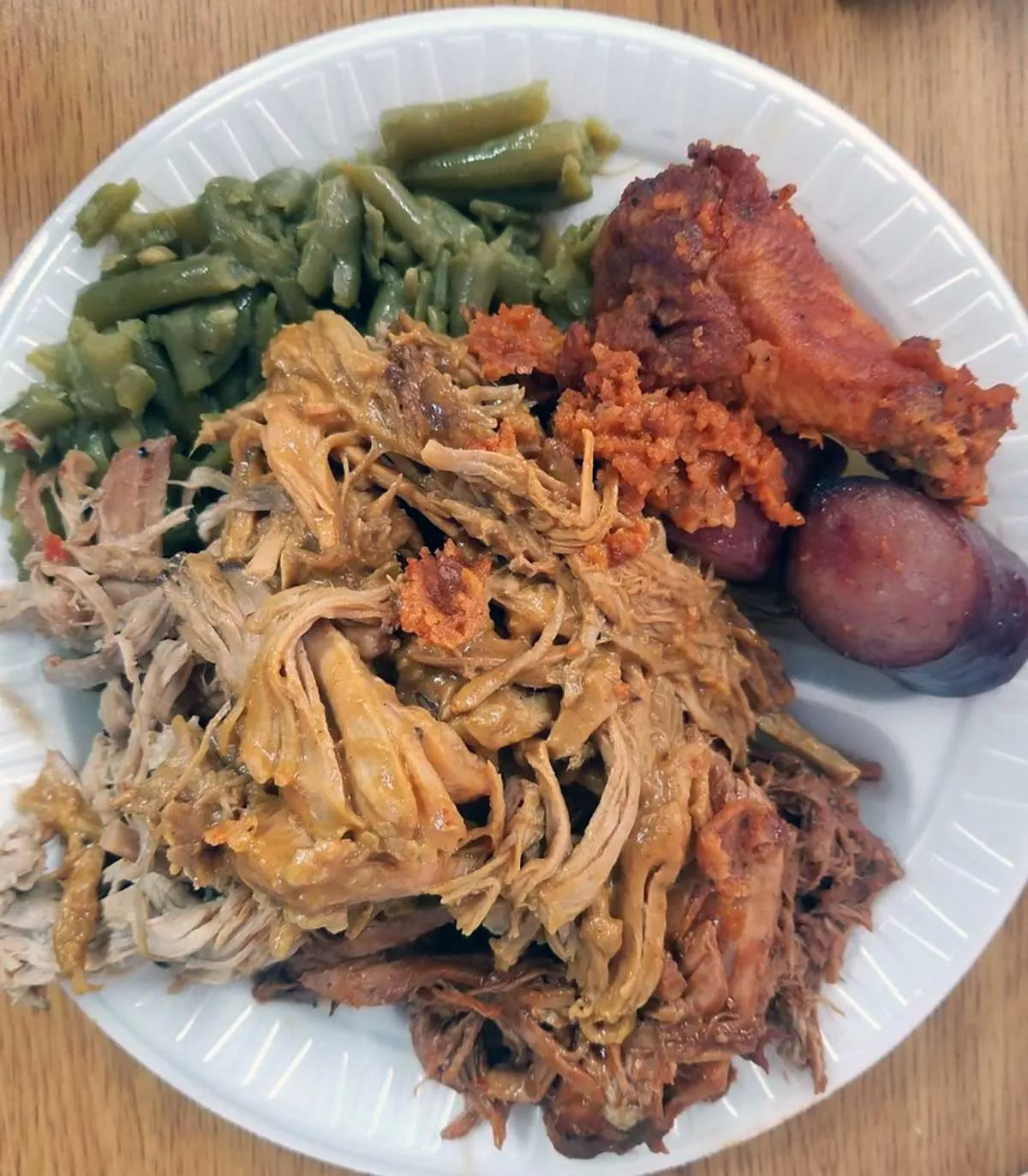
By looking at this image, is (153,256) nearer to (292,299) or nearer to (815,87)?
(292,299)

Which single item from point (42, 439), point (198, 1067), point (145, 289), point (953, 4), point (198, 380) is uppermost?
point (953, 4)

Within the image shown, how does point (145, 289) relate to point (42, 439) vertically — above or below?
above

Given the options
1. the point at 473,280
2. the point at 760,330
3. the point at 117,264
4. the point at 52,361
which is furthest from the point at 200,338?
the point at 760,330

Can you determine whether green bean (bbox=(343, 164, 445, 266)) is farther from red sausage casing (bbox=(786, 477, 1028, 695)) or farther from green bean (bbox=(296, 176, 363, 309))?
red sausage casing (bbox=(786, 477, 1028, 695))

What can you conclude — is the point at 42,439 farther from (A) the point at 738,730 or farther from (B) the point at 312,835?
(A) the point at 738,730

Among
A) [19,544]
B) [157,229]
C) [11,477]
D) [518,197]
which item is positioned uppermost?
[518,197]

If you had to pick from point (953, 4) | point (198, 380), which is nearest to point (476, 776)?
point (198, 380)
